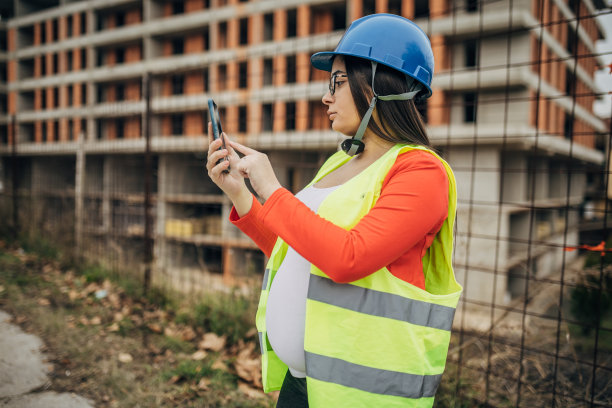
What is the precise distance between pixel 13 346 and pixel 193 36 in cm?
2995

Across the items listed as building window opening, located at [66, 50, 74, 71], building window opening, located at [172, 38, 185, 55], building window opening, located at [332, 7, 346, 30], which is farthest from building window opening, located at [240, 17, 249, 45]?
building window opening, located at [66, 50, 74, 71]

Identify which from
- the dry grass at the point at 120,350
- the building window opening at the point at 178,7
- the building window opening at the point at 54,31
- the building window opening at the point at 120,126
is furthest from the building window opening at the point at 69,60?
the dry grass at the point at 120,350

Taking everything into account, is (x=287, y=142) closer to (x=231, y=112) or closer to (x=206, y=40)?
(x=231, y=112)

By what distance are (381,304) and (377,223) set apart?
25 centimetres

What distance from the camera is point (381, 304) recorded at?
1.09 meters

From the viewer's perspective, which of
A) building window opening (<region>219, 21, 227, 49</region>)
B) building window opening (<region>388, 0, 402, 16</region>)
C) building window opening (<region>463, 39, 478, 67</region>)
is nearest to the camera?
building window opening (<region>463, 39, 478, 67</region>)

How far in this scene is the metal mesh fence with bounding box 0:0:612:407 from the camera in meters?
4.82

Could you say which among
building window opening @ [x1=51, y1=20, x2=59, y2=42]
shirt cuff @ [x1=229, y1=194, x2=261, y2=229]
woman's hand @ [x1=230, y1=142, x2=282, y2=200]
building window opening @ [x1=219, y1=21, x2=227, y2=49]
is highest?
building window opening @ [x1=51, y1=20, x2=59, y2=42]

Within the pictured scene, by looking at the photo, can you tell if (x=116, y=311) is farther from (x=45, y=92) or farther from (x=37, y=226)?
(x=45, y=92)

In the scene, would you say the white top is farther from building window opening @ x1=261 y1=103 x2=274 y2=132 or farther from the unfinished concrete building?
building window opening @ x1=261 y1=103 x2=274 y2=132

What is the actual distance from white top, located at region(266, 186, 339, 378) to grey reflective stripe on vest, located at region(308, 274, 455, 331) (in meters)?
0.14

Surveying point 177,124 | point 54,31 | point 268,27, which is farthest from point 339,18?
point 54,31

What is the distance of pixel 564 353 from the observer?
4406mm

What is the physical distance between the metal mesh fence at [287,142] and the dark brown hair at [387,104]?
221cm
